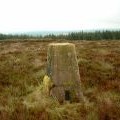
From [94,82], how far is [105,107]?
469cm

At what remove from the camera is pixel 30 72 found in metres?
16.1

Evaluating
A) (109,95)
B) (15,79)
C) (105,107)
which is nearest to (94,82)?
(109,95)

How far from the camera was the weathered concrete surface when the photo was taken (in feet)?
33.1

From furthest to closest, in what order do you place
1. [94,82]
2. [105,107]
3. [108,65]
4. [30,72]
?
[108,65] → [30,72] → [94,82] → [105,107]

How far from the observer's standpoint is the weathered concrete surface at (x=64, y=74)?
1010cm

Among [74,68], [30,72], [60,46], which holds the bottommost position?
[30,72]

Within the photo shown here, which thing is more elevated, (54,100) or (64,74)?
(64,74)

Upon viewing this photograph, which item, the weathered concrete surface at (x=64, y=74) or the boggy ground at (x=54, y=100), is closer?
the boggy ground at (x=54, y=100)

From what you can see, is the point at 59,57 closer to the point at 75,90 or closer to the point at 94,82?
the point at 75,90

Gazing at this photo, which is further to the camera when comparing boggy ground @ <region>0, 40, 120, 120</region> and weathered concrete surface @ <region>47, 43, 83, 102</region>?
weathered concrete surface @ <region>47, 43, 83, 102</region>

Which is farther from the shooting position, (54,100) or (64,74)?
(64,74)

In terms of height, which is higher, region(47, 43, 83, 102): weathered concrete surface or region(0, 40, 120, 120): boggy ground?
region(47, 43, 83, 102): weathered concrete surface

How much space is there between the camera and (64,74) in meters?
10.1

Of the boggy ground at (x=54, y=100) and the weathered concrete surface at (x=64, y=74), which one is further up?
the weathered concrete surface at (x=64, y=74)
